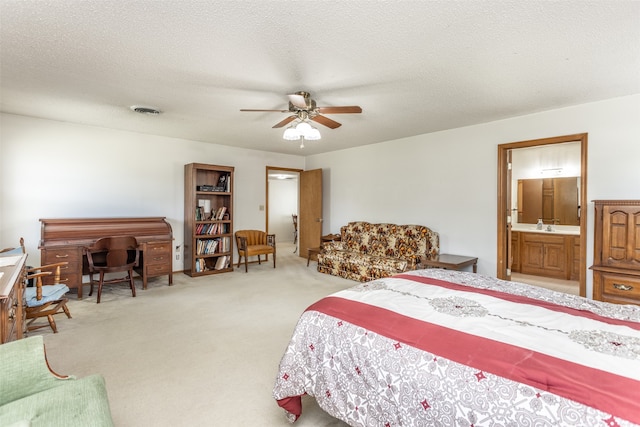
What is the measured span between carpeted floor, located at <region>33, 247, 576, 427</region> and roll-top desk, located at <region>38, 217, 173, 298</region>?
32 cm

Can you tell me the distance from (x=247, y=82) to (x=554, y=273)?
559 centimetres

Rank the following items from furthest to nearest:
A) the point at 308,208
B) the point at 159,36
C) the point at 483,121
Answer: the point at 308,208 → the point at 483,121 → the point at 159,36

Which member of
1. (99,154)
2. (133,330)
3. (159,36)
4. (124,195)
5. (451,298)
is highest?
(159,36)

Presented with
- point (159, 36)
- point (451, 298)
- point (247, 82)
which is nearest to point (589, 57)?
point (451, 298)

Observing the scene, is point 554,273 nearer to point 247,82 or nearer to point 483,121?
point 483,121

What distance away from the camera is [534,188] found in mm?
5762

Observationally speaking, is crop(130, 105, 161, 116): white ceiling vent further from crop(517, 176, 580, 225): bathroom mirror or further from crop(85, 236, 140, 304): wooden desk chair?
crop(517, 176, 580, 225): bathroom mirror

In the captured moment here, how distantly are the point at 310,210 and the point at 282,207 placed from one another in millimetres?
3327

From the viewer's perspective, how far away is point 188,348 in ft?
8.85

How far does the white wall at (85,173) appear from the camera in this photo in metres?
4.09

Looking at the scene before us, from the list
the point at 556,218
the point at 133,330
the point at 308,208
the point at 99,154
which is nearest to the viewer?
the point at 133,330

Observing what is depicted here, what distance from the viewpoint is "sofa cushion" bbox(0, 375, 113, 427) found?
112cm

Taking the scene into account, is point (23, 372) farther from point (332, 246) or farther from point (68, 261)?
point (332, 246)

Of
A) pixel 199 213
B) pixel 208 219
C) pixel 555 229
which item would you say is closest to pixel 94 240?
pixel 199 213
